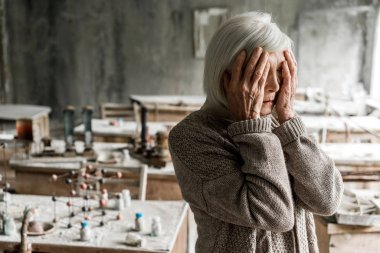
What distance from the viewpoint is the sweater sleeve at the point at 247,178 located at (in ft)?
4.24

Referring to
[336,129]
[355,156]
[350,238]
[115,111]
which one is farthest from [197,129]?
[115,111]

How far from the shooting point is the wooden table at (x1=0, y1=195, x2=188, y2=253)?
2363 mm

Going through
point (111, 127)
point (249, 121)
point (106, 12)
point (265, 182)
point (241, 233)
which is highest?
point (106, 12)

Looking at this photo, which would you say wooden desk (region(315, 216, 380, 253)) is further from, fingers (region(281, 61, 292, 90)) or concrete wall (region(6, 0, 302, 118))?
concrete wall (region(6, 0, 302, 118))

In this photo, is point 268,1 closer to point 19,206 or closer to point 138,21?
point 138,21

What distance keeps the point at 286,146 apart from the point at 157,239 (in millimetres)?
1246

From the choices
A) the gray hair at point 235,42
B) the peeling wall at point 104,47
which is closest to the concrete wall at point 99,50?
the peeling wall at point 104,47

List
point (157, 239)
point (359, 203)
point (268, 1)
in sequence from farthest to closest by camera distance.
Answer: point (268, 1), point (359, 203), point (157, 239)

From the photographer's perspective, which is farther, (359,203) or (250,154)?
(359,203)

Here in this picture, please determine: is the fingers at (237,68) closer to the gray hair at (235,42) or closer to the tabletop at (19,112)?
the gray hair at (235,42)

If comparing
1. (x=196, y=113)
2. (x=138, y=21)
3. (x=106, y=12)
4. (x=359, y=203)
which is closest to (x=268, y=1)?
(x=138, y=21)

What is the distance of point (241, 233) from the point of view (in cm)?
137

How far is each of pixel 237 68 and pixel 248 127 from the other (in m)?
0.16

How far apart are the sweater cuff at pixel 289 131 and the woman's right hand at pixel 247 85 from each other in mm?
79
